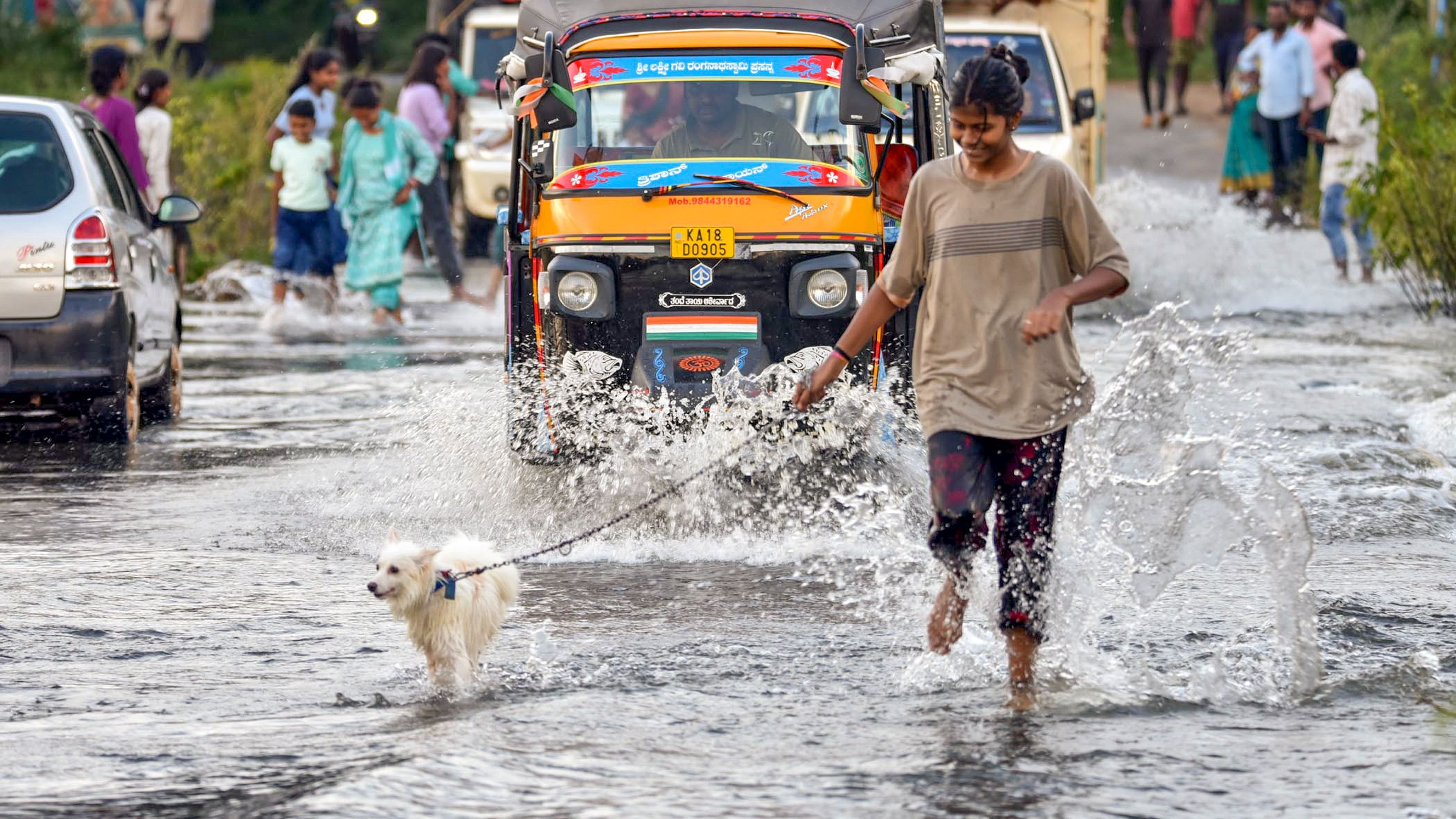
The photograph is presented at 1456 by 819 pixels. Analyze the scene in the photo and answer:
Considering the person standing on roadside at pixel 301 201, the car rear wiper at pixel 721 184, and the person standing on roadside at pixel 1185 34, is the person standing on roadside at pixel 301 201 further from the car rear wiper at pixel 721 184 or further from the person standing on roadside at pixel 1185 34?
the person standing on roadside at pixel 1185 34

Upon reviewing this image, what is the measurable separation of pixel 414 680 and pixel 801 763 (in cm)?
139

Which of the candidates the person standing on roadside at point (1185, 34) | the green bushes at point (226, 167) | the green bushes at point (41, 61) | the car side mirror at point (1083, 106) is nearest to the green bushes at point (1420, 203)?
the car side mirror at point (1083, 106)

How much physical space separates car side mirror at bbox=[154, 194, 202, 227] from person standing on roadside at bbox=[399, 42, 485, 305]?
6578 mm

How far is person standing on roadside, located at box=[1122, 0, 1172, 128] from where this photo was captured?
3036 centimetres

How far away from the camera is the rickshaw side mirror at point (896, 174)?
980cm

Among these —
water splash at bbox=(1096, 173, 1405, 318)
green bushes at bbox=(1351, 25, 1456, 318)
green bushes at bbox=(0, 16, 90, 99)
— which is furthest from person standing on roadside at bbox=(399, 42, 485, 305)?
green bushes at bbox=(1351, 25, 1456, 318)

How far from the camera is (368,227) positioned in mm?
16750

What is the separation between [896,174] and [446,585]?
4.53 metres

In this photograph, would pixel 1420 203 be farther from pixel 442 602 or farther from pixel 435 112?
pixel 442 602

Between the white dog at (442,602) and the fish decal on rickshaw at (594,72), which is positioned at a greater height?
the fish decal on rickshaw at (594,72)

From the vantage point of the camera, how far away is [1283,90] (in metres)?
21.7

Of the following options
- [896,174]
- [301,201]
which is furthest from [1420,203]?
[301,201]

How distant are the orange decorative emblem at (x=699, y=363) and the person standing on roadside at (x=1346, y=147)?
994 centimetres

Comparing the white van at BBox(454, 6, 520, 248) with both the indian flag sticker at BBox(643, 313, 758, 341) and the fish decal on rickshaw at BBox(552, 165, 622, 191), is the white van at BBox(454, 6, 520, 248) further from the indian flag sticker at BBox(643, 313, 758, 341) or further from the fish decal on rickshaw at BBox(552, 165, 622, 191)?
the indian flag sticker at BBox(643, 313, 758, 341)
